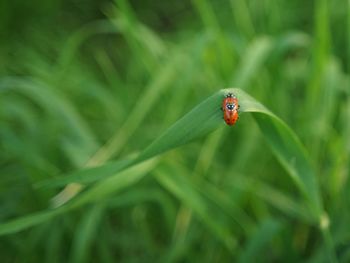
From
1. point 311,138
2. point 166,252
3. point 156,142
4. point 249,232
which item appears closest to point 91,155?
point 166,252

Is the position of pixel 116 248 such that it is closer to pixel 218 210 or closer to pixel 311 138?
pixel 218 210

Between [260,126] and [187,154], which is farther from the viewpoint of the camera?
[187,154]

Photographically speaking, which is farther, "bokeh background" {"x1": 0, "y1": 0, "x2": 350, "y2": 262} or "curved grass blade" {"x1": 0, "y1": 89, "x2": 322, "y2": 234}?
"bokeh background" {"x1": 0, "y1": 0, "x2": 350, "y2": 262}

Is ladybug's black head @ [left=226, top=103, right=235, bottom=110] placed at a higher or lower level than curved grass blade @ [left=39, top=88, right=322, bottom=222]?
higher

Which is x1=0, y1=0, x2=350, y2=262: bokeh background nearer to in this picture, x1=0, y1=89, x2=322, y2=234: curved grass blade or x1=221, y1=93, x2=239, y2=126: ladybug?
x1=0, y1=89, x2=322, y2=234: curved grass blade

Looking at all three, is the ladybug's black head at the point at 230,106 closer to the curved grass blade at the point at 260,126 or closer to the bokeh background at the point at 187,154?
the curved grass blade at the point at 260,126

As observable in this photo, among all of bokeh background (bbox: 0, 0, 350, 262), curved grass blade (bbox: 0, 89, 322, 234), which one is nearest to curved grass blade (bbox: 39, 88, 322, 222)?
curved grass blade (bbox: 0, 89, 322, 234)

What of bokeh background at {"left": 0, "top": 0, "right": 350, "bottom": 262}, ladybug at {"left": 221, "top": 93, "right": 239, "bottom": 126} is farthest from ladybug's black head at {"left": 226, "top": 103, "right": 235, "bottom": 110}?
bokeh background at {"left": 0, "top": 0, "right": 350, "bottom": 262}

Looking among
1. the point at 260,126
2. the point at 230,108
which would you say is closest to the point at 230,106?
the point at 230,108

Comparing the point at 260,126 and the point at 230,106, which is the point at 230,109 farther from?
the point at 260,126

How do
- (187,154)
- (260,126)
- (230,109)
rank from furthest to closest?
(187,154) < (260,126) < (230,109)
